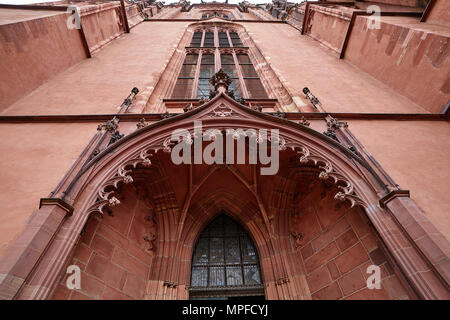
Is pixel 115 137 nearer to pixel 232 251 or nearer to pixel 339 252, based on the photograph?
pixel 232 251

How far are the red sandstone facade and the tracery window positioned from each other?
280 millimetres

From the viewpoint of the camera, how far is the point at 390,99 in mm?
6492

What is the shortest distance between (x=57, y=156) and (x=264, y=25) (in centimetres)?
1565

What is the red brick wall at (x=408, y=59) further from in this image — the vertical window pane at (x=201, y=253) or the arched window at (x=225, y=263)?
the vertical window pane at (x=201, y=253)

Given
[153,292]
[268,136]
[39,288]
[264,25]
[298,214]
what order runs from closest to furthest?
1. [39,288]
2. [153,292]
3. [268,136]
4. [298,214]
5. [264,25]

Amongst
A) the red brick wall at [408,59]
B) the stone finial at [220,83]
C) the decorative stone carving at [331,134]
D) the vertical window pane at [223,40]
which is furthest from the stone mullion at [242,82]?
the red brick wall at [408,59]

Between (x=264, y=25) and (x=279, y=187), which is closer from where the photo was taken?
(x=279, y=187)

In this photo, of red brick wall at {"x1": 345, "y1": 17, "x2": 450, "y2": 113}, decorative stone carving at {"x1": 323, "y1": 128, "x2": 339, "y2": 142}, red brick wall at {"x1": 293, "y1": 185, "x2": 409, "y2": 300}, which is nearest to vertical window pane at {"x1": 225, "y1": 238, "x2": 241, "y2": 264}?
red brick wall at {"x1": 293, "y1": 185, "x2": 409, "y2": 300}

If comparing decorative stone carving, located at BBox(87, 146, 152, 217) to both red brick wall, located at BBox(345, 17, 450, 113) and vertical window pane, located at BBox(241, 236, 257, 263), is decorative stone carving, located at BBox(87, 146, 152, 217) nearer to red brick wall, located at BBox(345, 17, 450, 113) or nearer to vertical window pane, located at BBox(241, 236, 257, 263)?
vertical window pane, located at BBox(241, 236, 257, 263)

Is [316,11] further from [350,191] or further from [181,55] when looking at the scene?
[350,191]

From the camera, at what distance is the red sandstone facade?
3.04m
